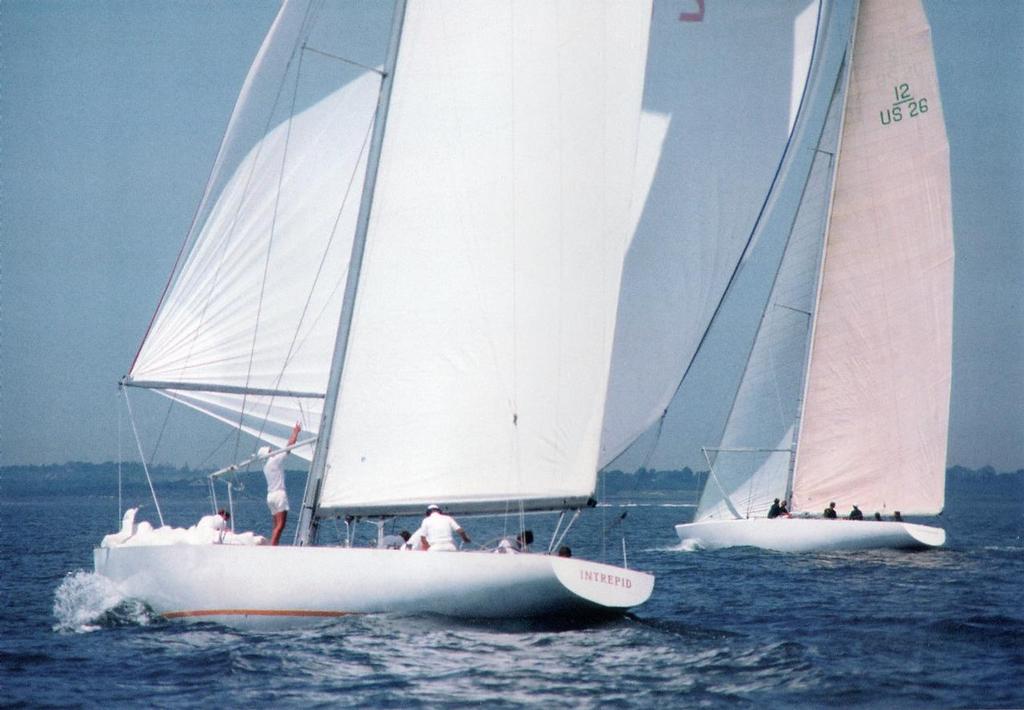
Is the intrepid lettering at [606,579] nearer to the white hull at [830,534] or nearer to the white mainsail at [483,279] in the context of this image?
the white mainsail at [483,279]

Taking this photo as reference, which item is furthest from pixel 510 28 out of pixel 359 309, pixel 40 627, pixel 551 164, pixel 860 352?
pixel 860 352

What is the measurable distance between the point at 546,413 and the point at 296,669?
→ 16.0ft

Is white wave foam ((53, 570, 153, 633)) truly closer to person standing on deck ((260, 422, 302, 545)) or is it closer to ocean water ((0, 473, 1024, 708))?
ocean water ((0, 473, 1024, 708))

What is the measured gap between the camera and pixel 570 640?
1398 centimetres

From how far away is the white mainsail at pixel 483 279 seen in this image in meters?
15.6

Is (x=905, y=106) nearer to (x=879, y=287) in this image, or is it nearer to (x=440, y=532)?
(x=879, y=287)

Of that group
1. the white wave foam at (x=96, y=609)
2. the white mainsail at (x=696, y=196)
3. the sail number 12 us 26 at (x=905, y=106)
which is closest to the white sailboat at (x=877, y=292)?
the sail number 12 us 26 at (x=905, y=106)

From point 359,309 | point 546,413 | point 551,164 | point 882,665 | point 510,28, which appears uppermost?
point 510,28

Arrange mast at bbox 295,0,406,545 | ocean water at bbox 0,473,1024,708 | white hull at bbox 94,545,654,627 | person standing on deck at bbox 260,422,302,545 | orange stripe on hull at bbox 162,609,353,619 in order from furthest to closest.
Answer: person standing on deck at bbox 260,422,302,545 → mast at bbox 295,0,406,545 → orange stripe on hull at bbox 162,609,353,619 → white hull at bbox 94,545,654,627 → ocean water at bbox 0,473,1024,708

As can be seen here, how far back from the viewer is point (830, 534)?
28547 millimetres

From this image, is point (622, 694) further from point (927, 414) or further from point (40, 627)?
point (927, 414)

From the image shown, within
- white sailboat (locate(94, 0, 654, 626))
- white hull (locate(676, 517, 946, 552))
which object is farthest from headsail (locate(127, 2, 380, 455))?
white hull (locate(676, 517, 946, 552))

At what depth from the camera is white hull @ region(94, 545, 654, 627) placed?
46.1 feet

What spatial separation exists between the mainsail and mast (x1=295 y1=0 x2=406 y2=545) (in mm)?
17446
